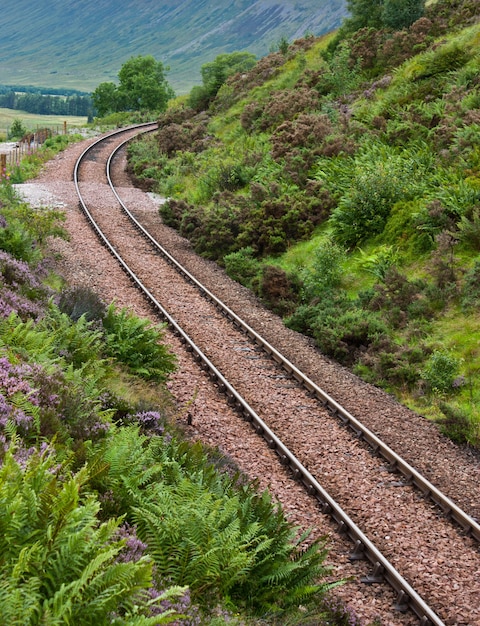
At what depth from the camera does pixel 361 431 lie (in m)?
11.4

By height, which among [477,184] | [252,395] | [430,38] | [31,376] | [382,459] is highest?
[430,38]

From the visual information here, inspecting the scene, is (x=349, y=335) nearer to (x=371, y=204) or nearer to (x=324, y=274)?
(x=324, y=274)

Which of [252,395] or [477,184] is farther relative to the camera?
[477,184]

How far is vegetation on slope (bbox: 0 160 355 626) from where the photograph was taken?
4027mm

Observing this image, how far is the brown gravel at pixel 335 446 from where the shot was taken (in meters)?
8.05

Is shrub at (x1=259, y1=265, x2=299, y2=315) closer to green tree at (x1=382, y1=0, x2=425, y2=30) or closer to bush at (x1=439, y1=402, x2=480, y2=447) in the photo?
bush at (x1=439, y1=402, x2=480, y2=447)

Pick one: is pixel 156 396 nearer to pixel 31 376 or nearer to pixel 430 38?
pixel 31 376

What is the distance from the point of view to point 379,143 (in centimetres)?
2364

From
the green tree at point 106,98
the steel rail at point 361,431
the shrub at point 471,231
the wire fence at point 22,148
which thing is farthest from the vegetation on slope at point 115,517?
the green tree at point 106,98

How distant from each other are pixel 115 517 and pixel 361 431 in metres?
6.44

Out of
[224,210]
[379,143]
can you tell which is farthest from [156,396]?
[379,143]

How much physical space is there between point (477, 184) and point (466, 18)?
17.2 metres

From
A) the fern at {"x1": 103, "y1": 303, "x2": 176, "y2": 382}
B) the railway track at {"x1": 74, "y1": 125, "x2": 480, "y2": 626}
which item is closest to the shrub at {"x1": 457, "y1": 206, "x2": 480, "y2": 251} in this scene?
the railway track at {"x1": 74, "y1": 125, "x2": 480, "y2": 626}

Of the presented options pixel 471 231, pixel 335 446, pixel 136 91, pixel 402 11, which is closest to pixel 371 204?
pixel 471 231
